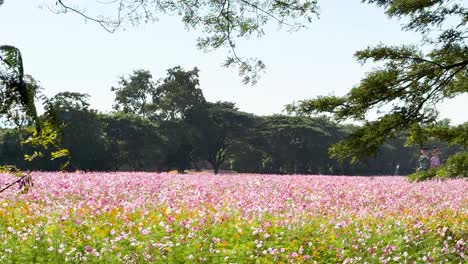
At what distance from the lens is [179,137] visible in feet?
179

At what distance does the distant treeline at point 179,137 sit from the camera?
1834 inches

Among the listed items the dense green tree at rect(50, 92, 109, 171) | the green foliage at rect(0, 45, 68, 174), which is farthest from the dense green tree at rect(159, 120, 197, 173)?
the green foliage at rect(0, 45, 68, 174)

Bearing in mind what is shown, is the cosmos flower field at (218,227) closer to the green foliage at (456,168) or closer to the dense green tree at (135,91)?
the green foliage at (456,168)

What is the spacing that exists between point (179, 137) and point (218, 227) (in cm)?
4469

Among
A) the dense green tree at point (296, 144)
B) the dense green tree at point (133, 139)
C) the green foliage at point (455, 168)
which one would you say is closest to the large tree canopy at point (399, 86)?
the green foliage at point (455, 168)

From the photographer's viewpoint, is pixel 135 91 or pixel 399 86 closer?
pixel 399 86

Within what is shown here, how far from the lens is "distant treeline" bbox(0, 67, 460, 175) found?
4659 cm

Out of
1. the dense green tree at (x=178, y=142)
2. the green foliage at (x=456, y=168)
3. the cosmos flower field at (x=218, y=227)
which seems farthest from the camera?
the dense green tree at (x=178, y=142)

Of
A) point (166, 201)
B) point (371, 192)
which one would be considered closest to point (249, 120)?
point (371, 192)

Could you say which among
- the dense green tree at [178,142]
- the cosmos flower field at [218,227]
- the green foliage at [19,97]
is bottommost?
the cosmos flower field at [218,227]

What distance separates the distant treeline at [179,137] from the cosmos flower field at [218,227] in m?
31.8

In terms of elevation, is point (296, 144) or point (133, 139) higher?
point (296, 144)

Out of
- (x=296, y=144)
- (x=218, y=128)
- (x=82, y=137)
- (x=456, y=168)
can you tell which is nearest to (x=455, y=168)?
(x=456, y=168)

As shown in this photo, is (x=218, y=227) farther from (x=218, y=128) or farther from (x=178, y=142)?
(x=218, y=128)
